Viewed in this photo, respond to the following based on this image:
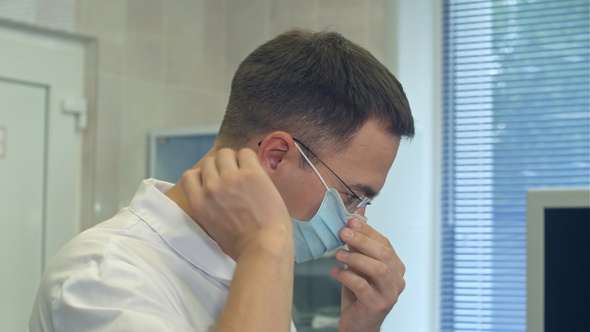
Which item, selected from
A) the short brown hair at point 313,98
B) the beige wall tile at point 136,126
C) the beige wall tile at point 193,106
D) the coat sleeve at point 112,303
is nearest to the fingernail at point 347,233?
the short brown hair at point 313,98

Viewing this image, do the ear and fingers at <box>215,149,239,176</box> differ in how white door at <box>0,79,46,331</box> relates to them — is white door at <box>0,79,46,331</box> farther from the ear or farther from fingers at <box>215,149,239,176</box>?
fingers at <box>215,149,239,176</box>

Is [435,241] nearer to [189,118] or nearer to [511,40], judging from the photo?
[511,40]

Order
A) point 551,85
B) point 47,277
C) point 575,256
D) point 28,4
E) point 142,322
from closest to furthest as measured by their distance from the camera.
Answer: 1. point 142,322
2. point 47,277
3. point 575,256
4. point 28,4
5. point 551,85

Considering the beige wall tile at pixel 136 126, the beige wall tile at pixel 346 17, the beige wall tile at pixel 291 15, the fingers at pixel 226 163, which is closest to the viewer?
the fingers at pixel 226 163

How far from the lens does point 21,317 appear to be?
109 inches

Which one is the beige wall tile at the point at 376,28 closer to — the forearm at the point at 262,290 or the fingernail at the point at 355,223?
the fingernail at the point at 355,223

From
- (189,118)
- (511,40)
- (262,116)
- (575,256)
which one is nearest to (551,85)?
(511,40)

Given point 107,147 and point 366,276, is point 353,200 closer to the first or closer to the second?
point 366,276

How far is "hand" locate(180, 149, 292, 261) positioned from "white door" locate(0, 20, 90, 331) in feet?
6.20

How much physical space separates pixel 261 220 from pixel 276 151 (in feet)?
0.75

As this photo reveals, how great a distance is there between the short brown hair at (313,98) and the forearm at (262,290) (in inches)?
11.1

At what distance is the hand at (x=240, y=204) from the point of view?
40.3 inches

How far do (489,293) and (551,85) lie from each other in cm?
84

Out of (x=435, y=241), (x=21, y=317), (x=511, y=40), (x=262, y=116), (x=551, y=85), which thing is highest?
(x=511, y=40)
